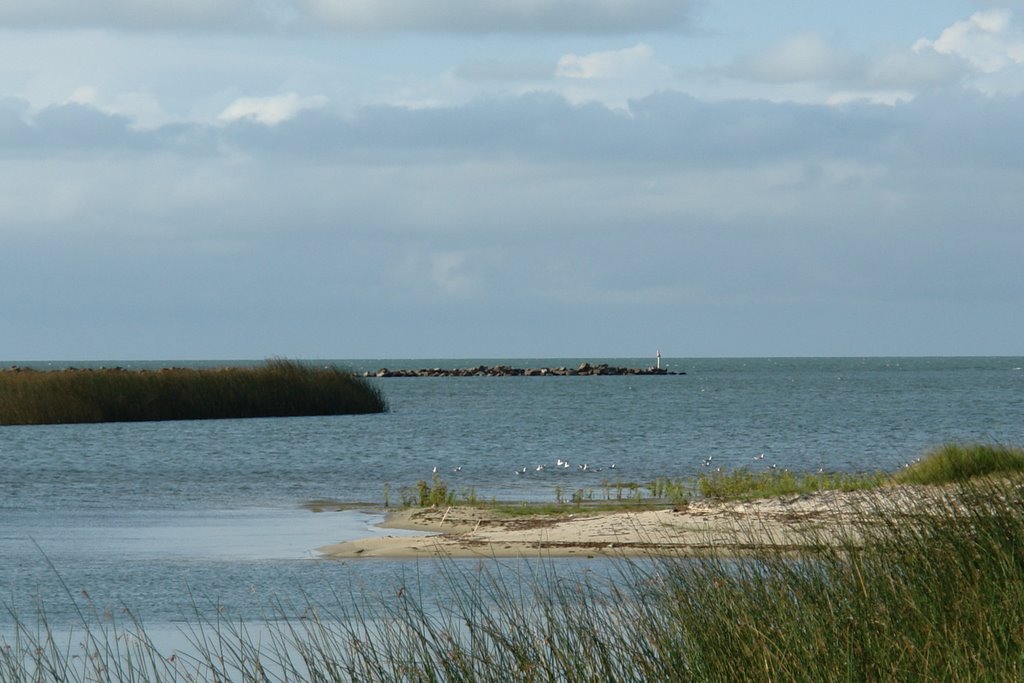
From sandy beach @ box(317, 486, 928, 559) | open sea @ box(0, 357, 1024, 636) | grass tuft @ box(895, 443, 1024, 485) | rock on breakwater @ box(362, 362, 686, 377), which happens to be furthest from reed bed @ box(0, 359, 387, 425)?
rock on breakwater @ box(362, 362, 686, 377)

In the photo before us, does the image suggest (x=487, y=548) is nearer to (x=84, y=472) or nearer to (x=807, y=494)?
(x=807, y=494)

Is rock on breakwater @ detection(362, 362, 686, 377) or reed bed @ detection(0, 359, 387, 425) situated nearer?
reed bed @ detection(0, 359, 387, 425)

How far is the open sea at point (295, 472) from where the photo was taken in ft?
48.3

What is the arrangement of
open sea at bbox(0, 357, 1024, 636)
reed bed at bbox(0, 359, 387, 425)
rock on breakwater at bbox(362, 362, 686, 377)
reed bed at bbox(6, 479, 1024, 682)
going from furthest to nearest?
rock on breakwater at bbox(362, 362, 686, 377) < reed bed at bbox(0, 359, 387, 425) < open sea at bbox(0, 357, 1024, 636) < reed bed at bbox(6, 479, 1024, 682)

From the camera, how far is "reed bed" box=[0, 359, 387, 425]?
4928 centimetres

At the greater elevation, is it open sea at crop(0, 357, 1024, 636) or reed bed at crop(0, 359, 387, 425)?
reed bed at crop(0, 359, 387, 425)

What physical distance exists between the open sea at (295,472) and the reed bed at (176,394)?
832 millimetres

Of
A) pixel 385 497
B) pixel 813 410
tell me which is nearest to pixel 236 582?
pixel 385 497

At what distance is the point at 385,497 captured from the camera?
2444 cm

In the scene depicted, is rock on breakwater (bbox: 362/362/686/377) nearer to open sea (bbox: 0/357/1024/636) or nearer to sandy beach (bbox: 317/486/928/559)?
open sea (bbox: 0/357/1024/636)

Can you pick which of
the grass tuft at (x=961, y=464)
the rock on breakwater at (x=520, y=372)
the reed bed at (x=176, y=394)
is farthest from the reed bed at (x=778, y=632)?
the rock on breakwater at (x=520, y=372)

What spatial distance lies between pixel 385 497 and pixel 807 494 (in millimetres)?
8554

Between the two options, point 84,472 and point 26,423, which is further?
point 26,423

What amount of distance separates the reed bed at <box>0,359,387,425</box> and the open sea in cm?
83
